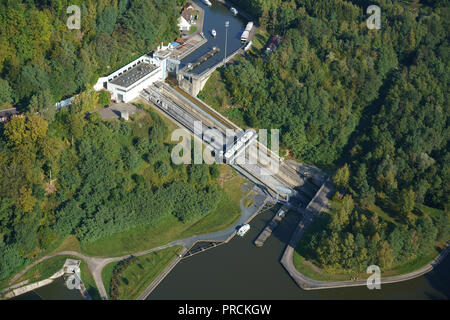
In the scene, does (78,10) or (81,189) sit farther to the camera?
(78,10)

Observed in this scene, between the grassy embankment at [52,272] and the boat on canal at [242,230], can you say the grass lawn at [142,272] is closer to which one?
the grassy embankment at [52,272]

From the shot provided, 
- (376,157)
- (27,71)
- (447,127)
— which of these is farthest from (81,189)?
(447,127)

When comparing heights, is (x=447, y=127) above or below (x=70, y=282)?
above

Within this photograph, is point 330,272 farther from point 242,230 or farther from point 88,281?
point 88,281

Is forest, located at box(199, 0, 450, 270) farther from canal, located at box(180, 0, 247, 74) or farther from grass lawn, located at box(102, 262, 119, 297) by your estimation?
grass lawn, located at box(102, 262, 119, 297)

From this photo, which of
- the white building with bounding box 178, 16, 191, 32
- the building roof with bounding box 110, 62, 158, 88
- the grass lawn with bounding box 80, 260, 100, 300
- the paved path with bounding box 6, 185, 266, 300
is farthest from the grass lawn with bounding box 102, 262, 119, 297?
the white building with bounding box 178, 16, 191, 32

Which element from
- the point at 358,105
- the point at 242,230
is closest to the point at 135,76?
the point at 242,230

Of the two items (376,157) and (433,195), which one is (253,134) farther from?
(433,195)
